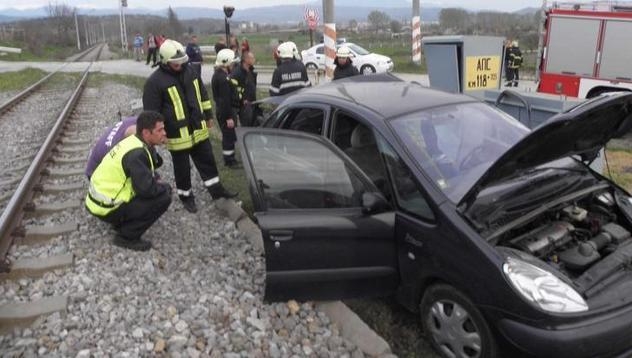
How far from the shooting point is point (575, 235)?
11.7ft

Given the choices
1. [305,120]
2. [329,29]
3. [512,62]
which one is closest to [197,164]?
[305,120]

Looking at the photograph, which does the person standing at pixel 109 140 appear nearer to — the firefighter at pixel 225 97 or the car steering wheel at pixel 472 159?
the firefighter at pixel 225 97

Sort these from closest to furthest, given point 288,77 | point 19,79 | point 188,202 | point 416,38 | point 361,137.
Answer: point 361,137 → point 188,202 → point 288,77 → point 19,79 → point 416,38

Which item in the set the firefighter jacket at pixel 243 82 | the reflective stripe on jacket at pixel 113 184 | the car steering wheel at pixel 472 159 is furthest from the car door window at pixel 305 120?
the firefighter jacket at pixel 243 82

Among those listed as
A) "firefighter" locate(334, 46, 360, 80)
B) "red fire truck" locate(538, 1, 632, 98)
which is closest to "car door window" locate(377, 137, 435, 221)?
"firefighter" locate(334, 46, 360, 80)

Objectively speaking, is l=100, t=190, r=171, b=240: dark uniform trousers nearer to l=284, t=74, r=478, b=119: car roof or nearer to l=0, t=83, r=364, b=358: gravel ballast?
l=0, t=83, r=364, b=358: gravel ballast

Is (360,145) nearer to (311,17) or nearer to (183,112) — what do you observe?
(183,112)

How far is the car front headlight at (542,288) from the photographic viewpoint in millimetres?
2848

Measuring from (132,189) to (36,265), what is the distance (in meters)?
0.97

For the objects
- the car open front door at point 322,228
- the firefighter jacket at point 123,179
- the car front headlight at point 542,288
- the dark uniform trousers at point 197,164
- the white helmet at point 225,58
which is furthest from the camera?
the white helmet at point 225,58

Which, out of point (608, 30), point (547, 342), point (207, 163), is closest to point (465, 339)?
point (547, 342)

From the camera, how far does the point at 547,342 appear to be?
2803 mm

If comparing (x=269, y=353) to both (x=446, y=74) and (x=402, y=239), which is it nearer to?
(x=402, y=239)

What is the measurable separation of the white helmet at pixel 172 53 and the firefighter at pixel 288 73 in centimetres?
227
